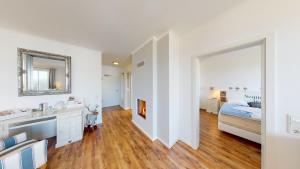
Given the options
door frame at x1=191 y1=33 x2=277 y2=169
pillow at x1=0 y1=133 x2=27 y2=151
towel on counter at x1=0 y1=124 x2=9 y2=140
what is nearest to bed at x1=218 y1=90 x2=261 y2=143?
door frame at x1=191 y1=33 x2=277 y2=169

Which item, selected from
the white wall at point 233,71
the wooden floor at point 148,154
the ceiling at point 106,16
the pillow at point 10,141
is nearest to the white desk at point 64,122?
the wooden floor at point 148,154

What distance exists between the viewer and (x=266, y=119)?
1429mm

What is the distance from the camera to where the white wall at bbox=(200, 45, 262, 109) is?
4.72 metres

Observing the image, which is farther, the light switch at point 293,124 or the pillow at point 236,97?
the pillow at point 236,97

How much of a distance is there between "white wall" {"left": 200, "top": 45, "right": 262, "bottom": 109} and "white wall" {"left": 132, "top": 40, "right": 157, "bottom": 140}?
7.93 ft

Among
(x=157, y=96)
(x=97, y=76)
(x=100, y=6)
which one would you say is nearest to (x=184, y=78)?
(x=157, y=96)

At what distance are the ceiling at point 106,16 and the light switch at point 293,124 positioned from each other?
1.68 m

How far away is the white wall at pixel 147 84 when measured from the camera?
2.95 m

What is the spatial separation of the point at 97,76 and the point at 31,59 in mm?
1650

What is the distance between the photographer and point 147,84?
320 cm

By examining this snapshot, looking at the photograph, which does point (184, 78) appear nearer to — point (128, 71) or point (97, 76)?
point (97, 76)

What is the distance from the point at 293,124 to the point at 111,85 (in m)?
7.00

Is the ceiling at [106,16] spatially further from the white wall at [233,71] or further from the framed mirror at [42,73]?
the white wall at [233,71]

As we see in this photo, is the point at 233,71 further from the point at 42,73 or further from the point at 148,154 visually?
the point at 42,73
